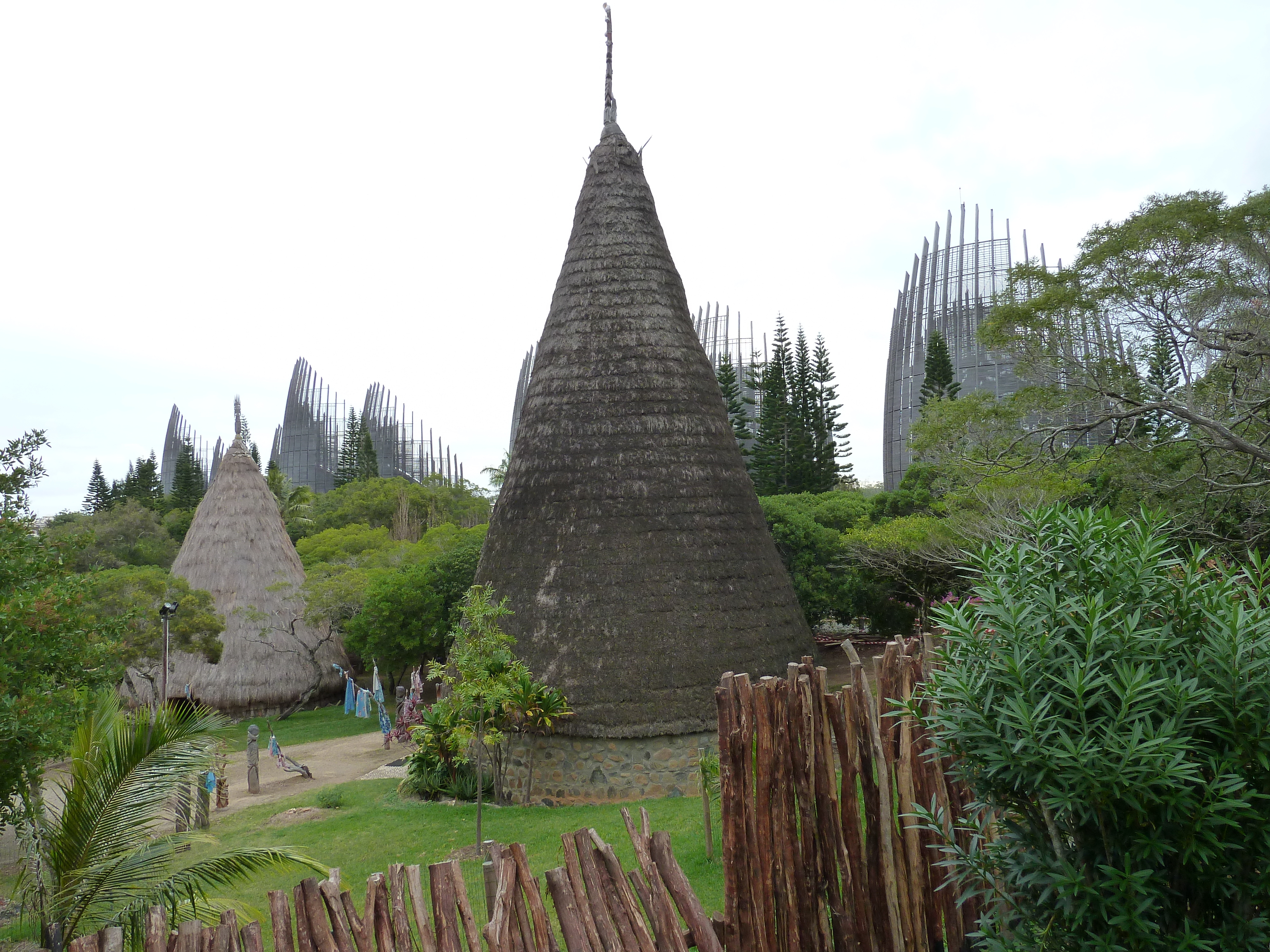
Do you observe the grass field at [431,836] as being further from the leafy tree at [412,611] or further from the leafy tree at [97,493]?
the leafy tree at [97,493]

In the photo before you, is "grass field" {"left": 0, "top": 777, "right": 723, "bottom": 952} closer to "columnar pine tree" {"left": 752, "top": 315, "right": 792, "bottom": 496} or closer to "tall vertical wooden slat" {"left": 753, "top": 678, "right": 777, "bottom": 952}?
"tall vertical wooden slat" {"left": 753, "top": 678, "right": 777, "bottom": 952}

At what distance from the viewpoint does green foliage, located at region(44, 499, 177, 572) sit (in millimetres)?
37344

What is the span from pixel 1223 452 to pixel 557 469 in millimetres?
13641

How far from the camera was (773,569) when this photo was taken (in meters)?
13.9

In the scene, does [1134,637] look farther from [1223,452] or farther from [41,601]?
[1223,452]

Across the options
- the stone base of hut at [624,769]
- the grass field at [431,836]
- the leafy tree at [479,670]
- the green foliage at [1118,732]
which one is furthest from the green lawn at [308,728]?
the green foliage at [1118,732]

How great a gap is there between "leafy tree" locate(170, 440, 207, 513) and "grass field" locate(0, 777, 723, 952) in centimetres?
4182

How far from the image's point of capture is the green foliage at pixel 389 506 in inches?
Answer: 1823

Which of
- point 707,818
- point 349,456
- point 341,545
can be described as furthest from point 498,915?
point 349,456

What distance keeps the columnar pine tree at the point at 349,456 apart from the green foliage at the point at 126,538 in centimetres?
1361

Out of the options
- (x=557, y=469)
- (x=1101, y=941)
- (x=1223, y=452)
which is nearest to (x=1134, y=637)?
(x=1101, y=941)

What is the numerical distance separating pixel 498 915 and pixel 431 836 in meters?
7.95

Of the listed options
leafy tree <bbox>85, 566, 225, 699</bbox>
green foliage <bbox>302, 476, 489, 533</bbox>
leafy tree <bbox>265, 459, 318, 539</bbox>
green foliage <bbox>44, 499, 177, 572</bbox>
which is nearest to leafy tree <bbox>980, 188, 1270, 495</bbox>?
leafy tree <bbox>85, 566, 225, 699</bbox>

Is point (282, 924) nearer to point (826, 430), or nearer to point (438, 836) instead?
point (438, 836)
